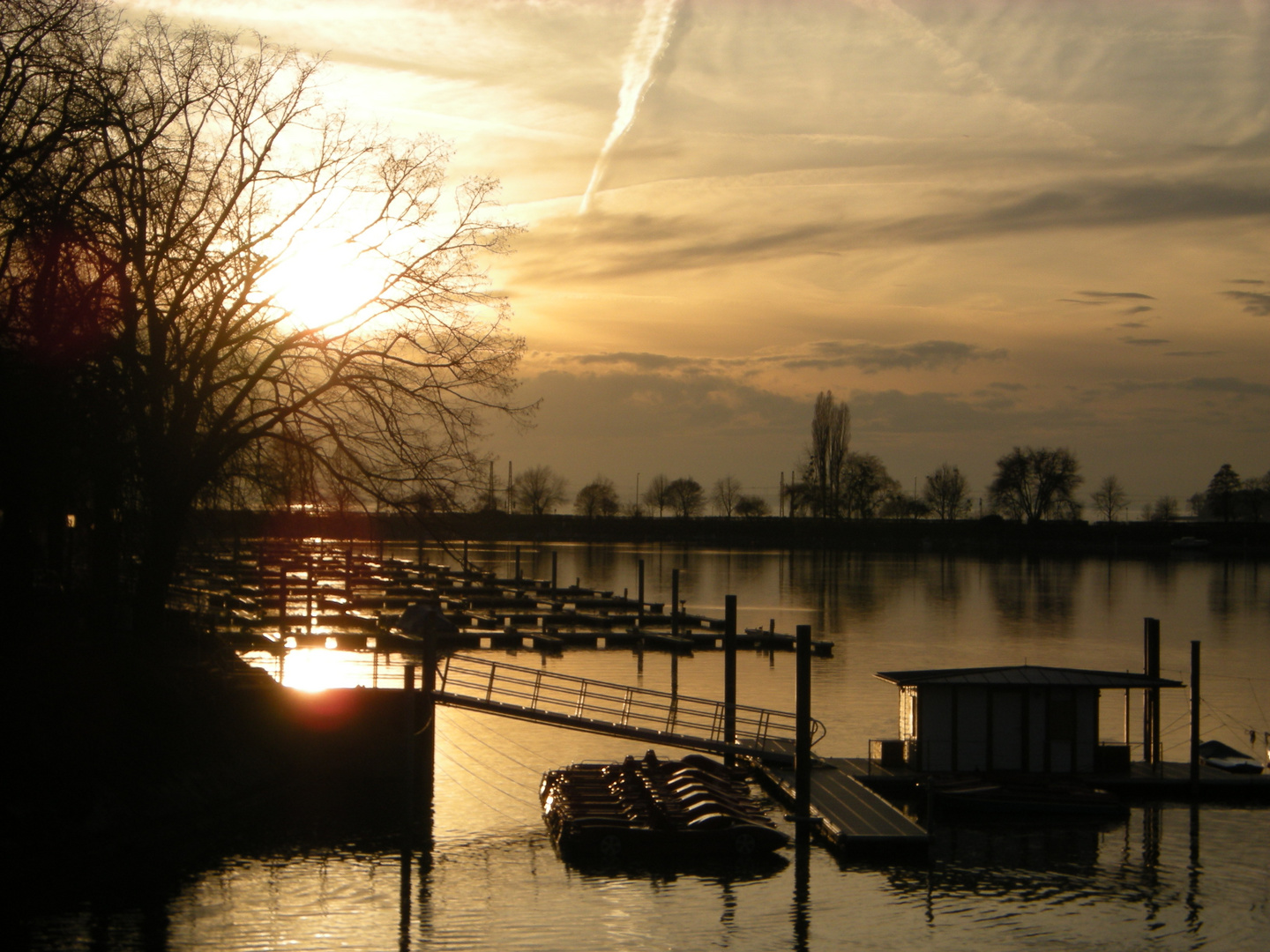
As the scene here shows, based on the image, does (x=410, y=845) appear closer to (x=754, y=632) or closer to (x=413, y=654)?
(x=413, y=654)

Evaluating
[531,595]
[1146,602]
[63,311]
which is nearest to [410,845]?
[63,311]

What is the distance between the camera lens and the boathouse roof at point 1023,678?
26625 mm

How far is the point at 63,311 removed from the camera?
19656mm

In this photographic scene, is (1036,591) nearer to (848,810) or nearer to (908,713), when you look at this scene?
(908,713)

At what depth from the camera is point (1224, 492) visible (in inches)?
7343

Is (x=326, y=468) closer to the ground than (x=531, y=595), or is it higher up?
higher up

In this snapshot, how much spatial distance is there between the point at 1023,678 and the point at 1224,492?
17987 centimetres

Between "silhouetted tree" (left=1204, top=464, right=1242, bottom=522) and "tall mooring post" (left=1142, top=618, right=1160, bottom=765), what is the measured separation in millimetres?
172365

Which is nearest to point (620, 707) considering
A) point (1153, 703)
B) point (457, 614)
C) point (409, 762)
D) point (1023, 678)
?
point (1023, 678)

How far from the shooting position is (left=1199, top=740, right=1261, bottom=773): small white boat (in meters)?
29.3

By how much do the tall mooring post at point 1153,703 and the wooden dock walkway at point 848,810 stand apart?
7.81m

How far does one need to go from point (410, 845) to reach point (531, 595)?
61697 millimetres

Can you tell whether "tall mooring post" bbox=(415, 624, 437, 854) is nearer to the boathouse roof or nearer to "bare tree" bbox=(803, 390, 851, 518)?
the boathouse roof

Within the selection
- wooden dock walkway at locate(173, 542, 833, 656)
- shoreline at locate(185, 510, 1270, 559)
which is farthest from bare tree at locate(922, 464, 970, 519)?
wooden dock walkway at locate(173, 542, 833, 656)
